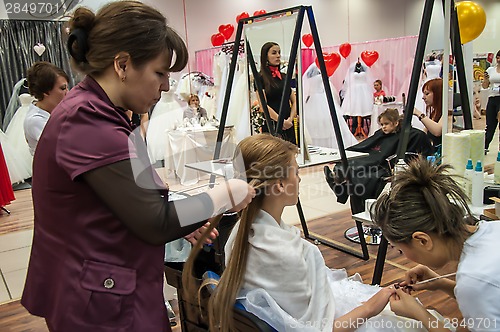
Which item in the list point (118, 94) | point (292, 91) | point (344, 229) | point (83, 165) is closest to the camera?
point (83, 165)

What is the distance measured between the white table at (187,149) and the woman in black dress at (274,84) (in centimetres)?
203

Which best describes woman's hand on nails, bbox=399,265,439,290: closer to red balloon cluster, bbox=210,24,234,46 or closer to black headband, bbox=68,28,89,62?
black headband, bbox=68,28,89,62

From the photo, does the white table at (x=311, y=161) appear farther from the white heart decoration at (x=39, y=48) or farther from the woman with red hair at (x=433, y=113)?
the white heart decoration at (x=39, y=48)

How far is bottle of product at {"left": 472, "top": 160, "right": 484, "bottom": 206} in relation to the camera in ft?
6.40

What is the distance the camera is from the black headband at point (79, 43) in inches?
37.8

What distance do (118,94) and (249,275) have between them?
0.65 m

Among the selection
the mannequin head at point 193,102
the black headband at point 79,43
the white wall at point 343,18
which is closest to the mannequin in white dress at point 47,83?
the black headband at point 79,43

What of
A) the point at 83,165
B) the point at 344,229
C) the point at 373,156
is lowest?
the point at 344,229

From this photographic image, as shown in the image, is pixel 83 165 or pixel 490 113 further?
pixel 490 113

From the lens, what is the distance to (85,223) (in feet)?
3.19

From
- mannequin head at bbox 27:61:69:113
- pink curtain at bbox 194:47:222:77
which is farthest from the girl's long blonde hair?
pink curtain at bbox 194:47:222:77

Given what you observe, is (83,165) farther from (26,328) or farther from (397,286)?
(26,328)

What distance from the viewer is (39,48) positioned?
21.7 feet

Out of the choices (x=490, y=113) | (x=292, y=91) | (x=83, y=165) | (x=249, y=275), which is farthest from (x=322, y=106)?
(x=83, y=165)
